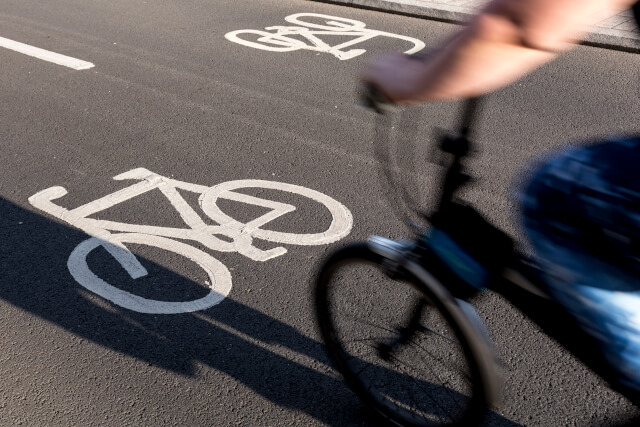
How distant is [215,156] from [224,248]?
1.32 m

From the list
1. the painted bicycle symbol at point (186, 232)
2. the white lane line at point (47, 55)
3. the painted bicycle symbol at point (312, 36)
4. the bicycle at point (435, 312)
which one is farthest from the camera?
the painted bicycle symbol at point (312, 36)

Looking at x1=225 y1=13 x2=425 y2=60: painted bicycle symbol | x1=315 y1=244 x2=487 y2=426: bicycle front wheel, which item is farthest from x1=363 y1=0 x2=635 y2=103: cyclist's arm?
x1=225 y1=13 x2=425 y2=60: painted bicycle symbol

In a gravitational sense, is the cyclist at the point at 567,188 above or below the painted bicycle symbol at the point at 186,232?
above

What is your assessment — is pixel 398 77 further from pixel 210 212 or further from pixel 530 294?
pixel 210 212

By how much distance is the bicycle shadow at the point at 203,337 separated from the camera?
9.94 feet

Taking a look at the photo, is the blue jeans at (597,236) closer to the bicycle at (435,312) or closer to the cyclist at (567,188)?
the cyclist at (567,188)

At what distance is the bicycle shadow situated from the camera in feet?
9.94

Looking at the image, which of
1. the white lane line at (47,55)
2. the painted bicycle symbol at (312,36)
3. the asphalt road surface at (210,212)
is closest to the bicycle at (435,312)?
the asphalt road surface at (210,212)

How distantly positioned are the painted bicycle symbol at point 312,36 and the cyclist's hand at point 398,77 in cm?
560

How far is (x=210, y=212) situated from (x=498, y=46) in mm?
3090

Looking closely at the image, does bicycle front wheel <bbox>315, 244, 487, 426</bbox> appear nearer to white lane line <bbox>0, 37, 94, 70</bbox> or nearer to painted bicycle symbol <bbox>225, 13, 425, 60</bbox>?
painted bicycle symbol <bbox>225, 13, 425, 60</bbox>

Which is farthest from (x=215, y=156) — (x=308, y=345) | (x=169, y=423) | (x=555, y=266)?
(x=555, y=266)

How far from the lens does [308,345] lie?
3.31 m

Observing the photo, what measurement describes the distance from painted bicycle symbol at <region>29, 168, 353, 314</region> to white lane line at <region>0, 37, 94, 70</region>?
→ 2.82m
